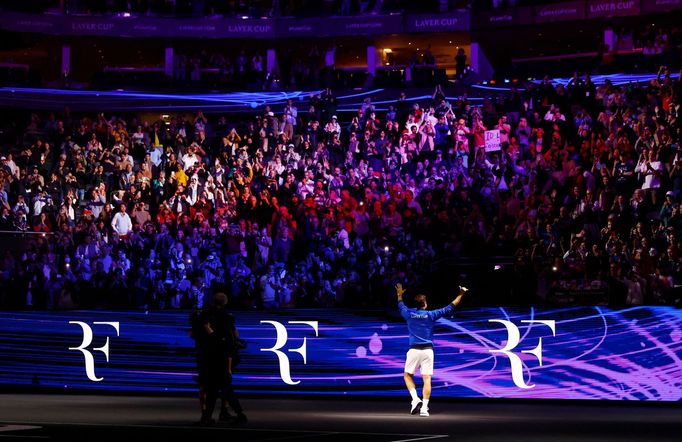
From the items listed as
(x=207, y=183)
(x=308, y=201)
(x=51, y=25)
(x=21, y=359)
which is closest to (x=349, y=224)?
(x=308, y=201)

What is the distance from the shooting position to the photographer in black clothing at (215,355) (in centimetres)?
1490

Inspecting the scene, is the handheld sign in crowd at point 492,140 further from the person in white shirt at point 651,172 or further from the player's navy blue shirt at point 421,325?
the player's navy blue shirt at point 421,325

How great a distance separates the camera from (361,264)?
24516mm

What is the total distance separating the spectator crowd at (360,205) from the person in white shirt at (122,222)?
0.04 m

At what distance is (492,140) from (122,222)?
9730mm

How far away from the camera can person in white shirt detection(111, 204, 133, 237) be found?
96.0 ft

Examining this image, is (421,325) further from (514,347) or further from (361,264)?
(361,264)

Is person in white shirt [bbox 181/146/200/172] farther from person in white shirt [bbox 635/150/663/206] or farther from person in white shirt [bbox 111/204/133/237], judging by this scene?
person in white shirt [bbox 635/150/663/206]

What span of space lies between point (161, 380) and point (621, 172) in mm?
11033

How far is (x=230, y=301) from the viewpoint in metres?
24.2

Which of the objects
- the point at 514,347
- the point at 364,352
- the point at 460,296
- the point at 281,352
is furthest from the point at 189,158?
the point at 460,296

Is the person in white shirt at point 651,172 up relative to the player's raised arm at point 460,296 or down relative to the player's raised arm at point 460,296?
up

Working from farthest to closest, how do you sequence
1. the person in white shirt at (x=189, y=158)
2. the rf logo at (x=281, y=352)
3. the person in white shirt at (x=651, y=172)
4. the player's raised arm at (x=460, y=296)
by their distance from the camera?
the person in white shirt at (x=189, y=158) → the person in white shirt at (x=651, y=172) → the rf logo at (x=281, y=352) → the player's raised arm at (x=460, y=296)

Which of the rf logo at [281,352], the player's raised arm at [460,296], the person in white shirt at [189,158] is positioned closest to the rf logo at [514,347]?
the player's raised arm at [460,296]
